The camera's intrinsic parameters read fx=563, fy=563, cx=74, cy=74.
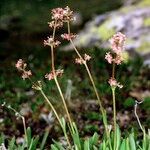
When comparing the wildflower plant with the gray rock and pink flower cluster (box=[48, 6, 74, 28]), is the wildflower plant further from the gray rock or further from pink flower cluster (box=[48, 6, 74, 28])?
the gray rock

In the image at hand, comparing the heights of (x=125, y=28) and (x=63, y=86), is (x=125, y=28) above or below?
above

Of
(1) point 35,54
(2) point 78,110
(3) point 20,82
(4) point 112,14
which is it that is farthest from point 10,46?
(2) point 78,110

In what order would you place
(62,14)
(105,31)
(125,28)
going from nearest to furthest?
(62,14), (125,28), (105,31)

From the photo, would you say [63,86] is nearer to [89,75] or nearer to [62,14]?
[89,75]

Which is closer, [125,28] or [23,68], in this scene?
[23,68]

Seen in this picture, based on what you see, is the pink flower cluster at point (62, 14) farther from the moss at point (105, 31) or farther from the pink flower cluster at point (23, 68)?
the moss at point (105, 31)

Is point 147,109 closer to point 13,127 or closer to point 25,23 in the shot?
point 13,127

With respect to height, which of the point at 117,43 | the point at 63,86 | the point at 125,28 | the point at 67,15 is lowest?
the point at 117,43

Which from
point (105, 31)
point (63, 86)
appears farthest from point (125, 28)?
point (63, 86)

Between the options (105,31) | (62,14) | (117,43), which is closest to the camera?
(117,43)

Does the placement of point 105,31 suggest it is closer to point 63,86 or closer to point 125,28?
point 125,28
